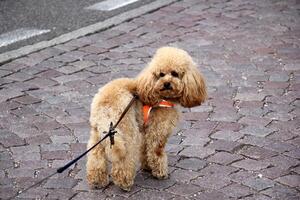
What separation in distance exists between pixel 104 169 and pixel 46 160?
90 centimetres

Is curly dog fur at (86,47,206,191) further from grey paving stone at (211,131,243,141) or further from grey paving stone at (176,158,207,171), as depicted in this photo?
grey paving stone at (211,131,243,141)

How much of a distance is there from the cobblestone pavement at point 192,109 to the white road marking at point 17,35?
0.68 m

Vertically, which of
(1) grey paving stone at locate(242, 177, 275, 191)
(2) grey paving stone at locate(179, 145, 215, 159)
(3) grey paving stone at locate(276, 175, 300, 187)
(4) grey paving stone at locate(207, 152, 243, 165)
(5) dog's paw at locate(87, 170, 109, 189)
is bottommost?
(3) grey paving stone at locate(276, 175, 300, 187)

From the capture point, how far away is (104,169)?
482 cm

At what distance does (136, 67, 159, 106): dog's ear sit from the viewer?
4.62 meters

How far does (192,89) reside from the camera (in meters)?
4.65

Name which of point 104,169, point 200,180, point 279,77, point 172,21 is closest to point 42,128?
point 104,169

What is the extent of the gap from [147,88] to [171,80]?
22 centimetres

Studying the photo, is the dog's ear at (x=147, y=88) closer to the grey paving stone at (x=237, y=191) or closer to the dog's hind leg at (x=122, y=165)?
the dog's hind leg at (x=122, y=165)

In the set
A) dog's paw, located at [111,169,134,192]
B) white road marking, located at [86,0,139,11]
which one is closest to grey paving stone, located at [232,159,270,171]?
dog's paw, located at [111,169,134,192]

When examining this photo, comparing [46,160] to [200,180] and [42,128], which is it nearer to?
[42,128]

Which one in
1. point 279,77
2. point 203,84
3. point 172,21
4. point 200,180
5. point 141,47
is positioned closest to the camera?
point 203,84

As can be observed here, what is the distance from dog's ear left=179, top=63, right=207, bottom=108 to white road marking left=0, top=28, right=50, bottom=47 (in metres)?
4.72

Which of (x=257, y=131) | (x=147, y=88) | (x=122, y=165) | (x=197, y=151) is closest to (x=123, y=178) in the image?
(x=122, y=165)
